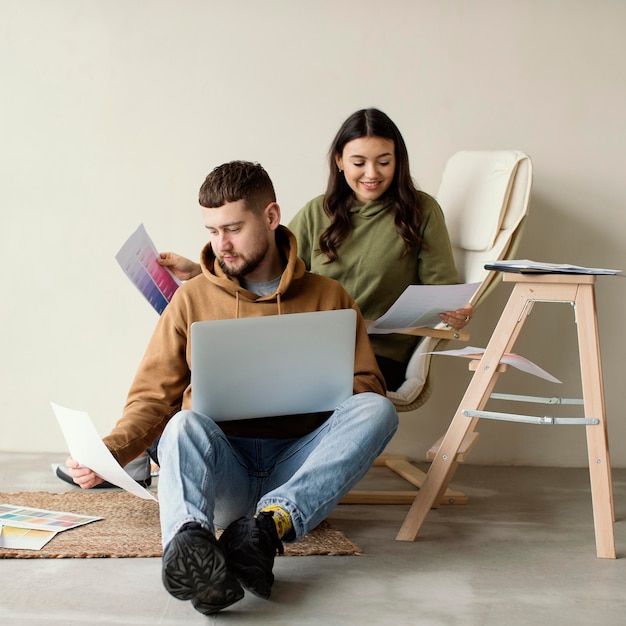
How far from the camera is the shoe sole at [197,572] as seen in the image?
1517 millimetres

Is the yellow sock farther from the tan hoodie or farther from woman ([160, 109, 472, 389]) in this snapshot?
woman ([160, 109, 472, 389])

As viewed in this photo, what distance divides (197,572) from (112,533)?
2.05 feet

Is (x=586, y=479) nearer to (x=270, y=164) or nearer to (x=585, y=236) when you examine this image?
(x=585, y=236)

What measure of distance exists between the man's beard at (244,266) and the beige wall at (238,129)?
102 centimetres

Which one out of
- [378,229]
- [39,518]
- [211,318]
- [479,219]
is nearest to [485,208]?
[479,219]

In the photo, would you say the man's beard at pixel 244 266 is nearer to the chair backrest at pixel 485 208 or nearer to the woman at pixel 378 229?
the woman at pixel 378 229

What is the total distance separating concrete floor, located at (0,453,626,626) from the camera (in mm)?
1614

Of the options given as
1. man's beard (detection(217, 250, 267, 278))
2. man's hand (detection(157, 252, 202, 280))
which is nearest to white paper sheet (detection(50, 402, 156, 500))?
man's beard (detection(217, 250, 267, 278))

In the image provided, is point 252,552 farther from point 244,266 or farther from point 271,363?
point 244,266

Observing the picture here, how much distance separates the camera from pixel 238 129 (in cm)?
304

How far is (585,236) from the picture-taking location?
3.09m

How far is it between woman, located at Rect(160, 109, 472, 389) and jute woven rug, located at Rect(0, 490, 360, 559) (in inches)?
28.9

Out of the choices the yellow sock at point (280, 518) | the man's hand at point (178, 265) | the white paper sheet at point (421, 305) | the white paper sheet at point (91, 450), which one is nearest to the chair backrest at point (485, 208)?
the white paper sheet at point (421, 305)

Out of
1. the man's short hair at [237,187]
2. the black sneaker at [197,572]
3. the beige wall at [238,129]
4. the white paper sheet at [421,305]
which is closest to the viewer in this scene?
the black sneaker at [197,572]
